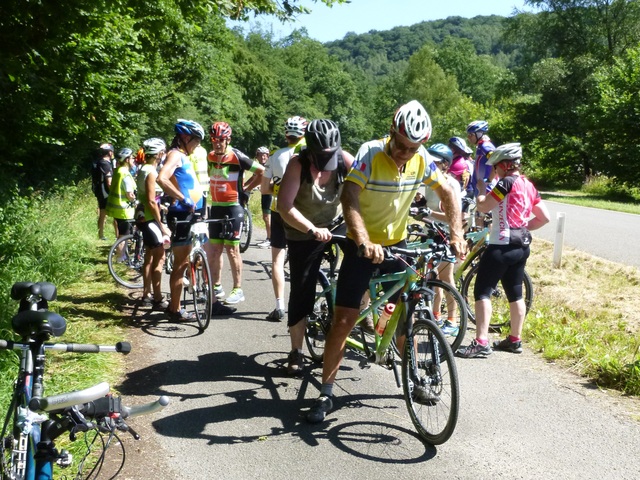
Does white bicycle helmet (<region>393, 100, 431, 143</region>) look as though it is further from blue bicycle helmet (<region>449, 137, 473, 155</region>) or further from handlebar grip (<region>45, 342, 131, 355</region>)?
blue bicycle helmet (<region>449, 137, 473, 155</region>)

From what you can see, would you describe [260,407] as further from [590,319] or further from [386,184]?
[590,319]

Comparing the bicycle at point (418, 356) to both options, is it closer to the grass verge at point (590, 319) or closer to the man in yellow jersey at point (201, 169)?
the grass verge at point (590, 319)

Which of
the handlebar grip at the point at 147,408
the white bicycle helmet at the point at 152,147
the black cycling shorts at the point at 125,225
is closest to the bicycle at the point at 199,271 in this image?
the white bicycle helmet at the point at 152,147

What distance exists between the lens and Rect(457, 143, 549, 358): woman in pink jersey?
6.06 m

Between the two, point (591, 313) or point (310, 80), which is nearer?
point (591, 313)

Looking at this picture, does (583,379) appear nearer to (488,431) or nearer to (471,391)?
(471,391)

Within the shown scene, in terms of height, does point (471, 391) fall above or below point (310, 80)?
below

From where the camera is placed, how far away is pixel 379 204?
4.68 m

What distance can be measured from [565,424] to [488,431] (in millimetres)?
575

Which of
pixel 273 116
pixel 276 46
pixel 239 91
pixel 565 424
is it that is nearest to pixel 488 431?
pixel 565 424

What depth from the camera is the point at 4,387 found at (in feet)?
16.0

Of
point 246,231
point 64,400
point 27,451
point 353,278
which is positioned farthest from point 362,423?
point 246,231

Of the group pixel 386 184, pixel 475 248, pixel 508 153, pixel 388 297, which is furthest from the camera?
pixel 475 248

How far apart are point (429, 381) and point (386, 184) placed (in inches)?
53.1
